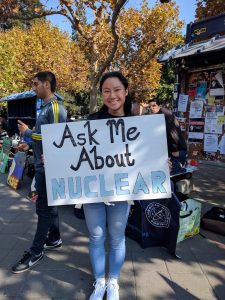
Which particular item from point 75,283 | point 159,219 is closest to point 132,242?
point 159,219

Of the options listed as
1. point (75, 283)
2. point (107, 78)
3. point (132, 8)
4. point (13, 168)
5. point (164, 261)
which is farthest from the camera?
point (132, 8)

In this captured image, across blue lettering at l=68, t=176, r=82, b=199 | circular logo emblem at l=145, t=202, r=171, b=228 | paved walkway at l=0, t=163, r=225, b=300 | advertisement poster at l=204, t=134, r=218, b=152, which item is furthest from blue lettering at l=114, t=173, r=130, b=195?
Answer: advertisement poster at l=204, t=134, r=218, b=152

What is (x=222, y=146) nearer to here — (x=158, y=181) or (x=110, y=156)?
(x=158, y=181)

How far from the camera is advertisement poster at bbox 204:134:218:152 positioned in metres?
5.71

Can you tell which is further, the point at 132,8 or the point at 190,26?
the point at 132,8

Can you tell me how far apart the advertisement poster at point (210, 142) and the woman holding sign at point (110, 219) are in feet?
11.9

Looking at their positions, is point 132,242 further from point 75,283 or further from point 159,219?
point 75,283

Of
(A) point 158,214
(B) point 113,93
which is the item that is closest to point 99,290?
(A) point 158,214

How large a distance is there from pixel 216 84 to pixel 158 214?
3019 mm

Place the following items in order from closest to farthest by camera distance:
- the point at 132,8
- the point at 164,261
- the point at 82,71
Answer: the point at 164,261
the point at 132,8
the point at 82,71

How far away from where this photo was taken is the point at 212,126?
5.69 meters

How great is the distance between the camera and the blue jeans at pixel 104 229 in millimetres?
2402

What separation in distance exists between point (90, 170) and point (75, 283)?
114cm

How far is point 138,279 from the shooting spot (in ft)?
9.57
